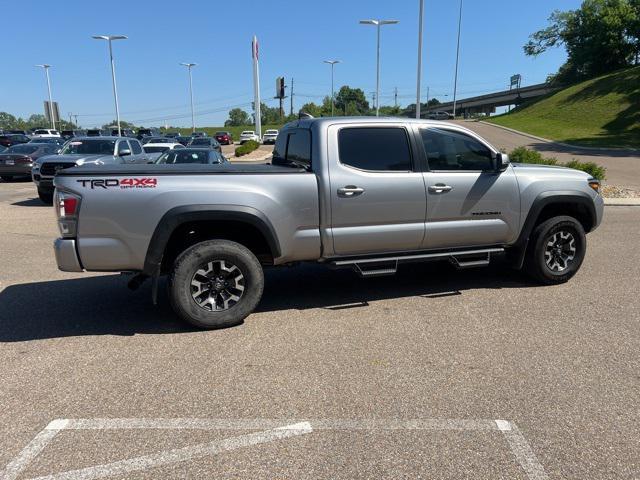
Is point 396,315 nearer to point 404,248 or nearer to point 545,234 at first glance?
point 404,248

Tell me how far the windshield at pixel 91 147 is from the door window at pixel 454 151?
1087cm

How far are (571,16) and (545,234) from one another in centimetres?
7590

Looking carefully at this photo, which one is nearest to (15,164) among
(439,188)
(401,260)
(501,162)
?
(401,260)

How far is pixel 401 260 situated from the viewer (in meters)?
5.21

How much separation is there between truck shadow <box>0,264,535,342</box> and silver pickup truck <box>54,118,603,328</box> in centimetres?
44

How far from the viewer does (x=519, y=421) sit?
3.16 m

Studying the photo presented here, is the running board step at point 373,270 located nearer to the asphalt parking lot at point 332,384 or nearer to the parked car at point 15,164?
the asphalt parking lot at point 332,384

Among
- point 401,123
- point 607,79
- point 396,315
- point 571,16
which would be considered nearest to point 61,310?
point 396,315

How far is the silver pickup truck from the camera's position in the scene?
4336 mm

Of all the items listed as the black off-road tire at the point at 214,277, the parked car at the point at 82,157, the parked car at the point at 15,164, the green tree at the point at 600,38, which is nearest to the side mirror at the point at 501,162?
the black off-road tire at the point at 214,277

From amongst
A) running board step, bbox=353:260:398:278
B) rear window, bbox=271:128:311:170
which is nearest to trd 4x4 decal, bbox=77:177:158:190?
rear window, bbox=271:128:311:170

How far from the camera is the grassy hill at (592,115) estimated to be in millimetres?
37781

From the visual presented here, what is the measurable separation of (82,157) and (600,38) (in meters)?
65.0

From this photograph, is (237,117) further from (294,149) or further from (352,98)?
(294,149)
